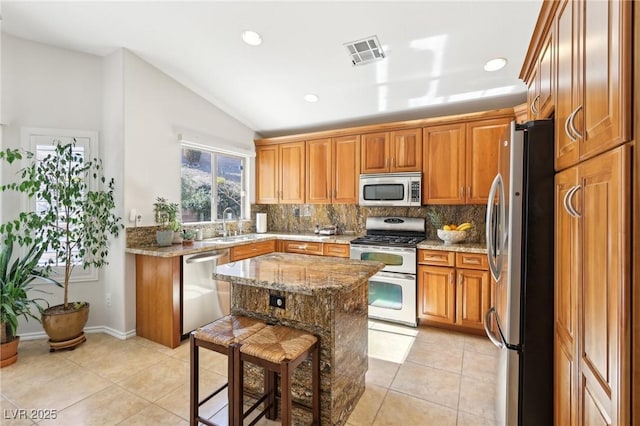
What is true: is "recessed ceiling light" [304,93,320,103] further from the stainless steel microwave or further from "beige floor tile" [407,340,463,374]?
"beige floor tile" [407,340,463,374]

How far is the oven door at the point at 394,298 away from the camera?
3276 mm

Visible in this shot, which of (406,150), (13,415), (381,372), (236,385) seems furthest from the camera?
(406,150)

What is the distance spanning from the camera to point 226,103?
4004 mm

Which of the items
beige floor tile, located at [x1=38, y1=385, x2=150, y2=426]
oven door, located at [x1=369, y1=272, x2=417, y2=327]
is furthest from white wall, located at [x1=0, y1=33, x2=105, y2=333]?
oven door, located at [x1=369, y1=272, x2=417, y2=327]

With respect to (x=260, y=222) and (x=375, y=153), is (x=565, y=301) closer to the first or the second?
(x=375, y=153)

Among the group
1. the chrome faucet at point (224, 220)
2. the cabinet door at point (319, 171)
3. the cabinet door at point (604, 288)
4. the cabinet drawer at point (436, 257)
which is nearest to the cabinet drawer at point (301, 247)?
the cabinet door at point (319, 171)

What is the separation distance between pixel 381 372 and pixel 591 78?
2.32 m

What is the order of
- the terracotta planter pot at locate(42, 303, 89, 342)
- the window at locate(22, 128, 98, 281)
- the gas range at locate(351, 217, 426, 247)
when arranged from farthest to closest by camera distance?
the gas range at locate(351, 217, 426, 247)
the window at locate(22, 128, 98, 281)
the terracotta planter pot at locate(42, 303, 89, 342)

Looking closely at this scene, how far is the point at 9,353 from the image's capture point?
2469 mm

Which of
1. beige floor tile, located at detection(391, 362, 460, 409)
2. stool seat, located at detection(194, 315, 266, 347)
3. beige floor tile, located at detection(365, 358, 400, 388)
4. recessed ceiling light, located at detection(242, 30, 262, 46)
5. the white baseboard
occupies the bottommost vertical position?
beige floor tile, located at detection(391, 362, 460, 409)

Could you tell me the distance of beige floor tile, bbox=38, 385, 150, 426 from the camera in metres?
1.85

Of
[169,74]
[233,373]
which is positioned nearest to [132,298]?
[233,373]

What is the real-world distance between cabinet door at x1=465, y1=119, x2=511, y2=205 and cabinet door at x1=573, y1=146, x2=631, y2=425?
239cm

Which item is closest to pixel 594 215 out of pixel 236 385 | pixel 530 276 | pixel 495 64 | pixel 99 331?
pixel 530 276
